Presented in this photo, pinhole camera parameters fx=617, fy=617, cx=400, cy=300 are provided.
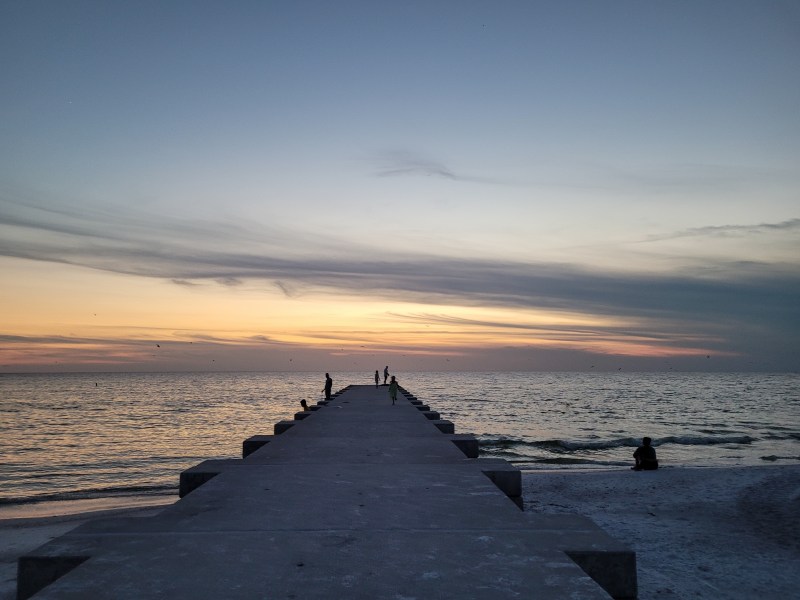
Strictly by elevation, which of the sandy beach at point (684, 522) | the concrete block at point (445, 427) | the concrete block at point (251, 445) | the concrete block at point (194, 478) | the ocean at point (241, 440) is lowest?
the ocean at point (241, 440)

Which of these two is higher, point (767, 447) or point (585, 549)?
point (585, 549)

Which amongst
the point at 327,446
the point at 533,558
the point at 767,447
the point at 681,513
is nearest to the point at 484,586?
the point at 533,558

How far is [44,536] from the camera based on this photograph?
1448 cm

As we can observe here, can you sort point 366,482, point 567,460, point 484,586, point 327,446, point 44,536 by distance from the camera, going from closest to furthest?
point 484,586 < point 366,482 < point 327,446 < point 44,536 < point 567,460

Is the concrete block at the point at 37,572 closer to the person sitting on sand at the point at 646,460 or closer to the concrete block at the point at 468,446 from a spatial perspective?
the concrete block at the point at 468,446

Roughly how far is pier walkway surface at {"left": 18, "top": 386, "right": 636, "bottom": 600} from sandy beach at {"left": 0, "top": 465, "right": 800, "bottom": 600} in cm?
530

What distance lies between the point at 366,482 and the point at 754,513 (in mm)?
12703

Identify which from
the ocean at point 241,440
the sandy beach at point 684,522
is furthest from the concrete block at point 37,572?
the ocean at point 241,440

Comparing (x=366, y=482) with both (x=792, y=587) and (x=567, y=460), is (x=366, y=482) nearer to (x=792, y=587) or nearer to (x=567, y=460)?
(x=792, y=587)

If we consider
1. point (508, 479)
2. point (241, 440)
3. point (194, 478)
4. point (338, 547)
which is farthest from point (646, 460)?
point (241, 440)

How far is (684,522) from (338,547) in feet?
42.2

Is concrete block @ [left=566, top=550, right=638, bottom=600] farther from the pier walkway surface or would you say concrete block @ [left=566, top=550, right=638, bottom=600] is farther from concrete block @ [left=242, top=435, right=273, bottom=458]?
concrete block @ [left=242, top=435, right=273, bottom=458]

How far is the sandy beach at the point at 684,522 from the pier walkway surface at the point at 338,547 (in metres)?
5.30

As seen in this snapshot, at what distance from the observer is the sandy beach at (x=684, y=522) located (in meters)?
10.4
